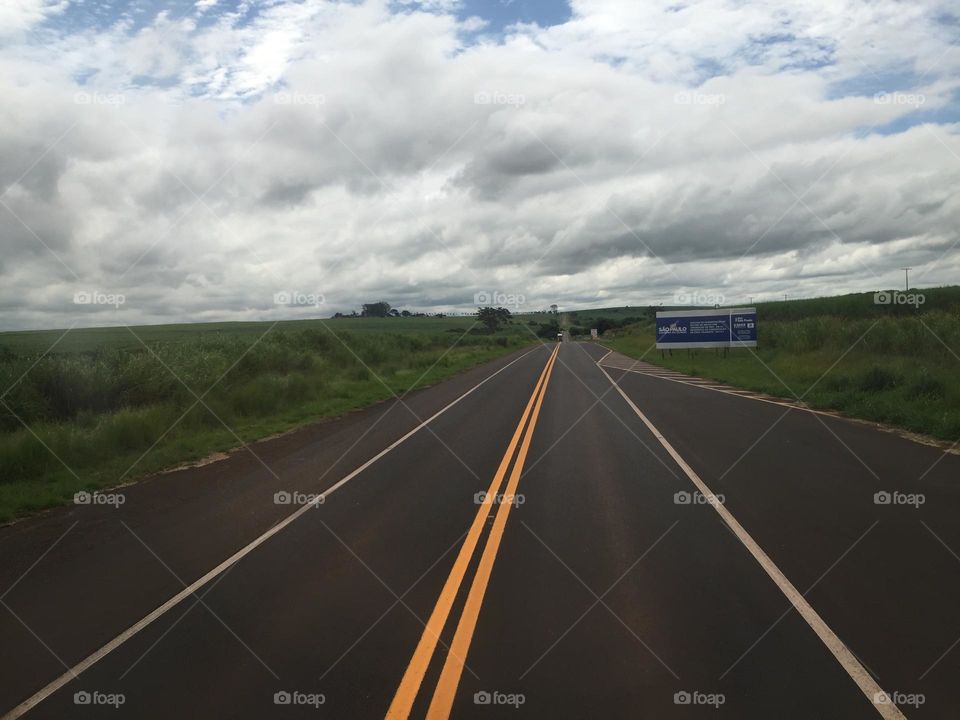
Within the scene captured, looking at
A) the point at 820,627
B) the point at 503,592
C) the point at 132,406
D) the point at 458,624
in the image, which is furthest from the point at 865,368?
the point at 458,624

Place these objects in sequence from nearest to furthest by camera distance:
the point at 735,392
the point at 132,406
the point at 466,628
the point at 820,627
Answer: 1. the point at 820,627
2. the point at 466,628
3. the point at 132,406
4. the point at 735,392

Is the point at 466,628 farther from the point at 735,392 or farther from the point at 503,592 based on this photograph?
the point at 735,392

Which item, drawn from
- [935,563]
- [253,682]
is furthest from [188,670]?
[935,563]

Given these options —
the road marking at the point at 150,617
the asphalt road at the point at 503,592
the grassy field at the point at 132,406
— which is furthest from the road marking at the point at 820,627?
the grassy field at the point at 132,406

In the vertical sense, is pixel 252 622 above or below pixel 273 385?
below

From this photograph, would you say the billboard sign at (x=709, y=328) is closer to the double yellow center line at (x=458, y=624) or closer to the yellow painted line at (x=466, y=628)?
the double yellow center line at (x=458, y=624)

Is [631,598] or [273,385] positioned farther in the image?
[273,385]

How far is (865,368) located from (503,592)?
1999 cm

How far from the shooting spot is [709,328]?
41844 millimetres

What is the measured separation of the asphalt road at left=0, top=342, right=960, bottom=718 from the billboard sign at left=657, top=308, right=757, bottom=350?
2988cm

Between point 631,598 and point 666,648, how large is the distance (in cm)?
90

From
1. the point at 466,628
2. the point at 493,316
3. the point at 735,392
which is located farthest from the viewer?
the point at 493,316

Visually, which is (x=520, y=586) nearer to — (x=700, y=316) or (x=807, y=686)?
(x=807, y=686)

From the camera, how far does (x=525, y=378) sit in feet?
108
